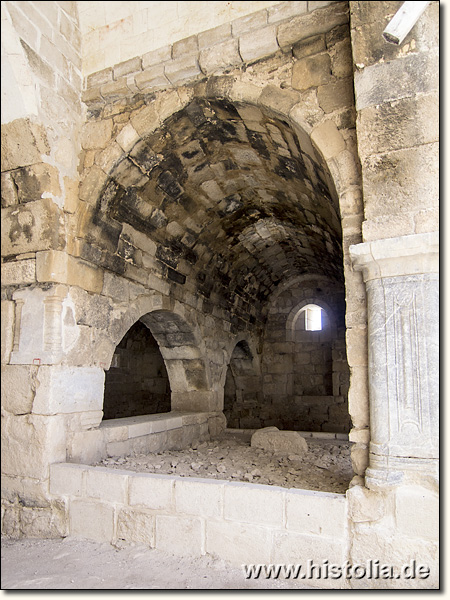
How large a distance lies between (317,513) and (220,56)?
10.0ft

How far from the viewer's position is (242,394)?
8.82 metres

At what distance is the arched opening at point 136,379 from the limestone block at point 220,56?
6186 mm

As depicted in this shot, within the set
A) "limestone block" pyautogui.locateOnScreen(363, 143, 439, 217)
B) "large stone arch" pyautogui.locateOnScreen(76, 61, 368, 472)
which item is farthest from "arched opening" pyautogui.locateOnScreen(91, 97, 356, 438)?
"limestone block" pyautogui.locateOnScreen(363, 143, 439, 217)

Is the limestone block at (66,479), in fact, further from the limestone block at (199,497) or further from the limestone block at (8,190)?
the limestone block at (8,190)

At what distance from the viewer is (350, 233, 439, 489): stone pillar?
2.18m

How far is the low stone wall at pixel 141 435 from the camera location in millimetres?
3498

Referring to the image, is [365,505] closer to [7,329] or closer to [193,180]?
[7,329]

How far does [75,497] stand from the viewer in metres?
3.04

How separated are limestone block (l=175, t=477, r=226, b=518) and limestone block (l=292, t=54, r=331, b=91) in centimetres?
266

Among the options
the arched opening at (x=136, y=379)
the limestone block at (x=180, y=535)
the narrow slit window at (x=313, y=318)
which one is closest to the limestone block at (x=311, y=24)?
the limestone block at (x=180, y=535)

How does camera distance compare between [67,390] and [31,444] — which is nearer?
[31,444]

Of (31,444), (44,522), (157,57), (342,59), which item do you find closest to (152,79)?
(157,57)

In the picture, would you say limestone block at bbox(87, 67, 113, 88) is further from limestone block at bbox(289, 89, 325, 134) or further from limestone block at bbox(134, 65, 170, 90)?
limestone block at bbox(289, 89, 325, 134)

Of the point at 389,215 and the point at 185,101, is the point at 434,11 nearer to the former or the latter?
the point at 389,215
